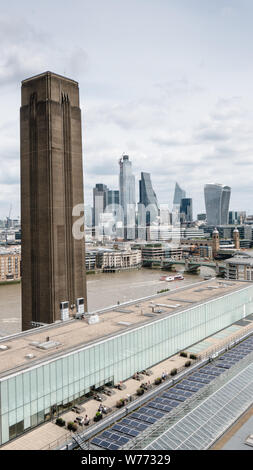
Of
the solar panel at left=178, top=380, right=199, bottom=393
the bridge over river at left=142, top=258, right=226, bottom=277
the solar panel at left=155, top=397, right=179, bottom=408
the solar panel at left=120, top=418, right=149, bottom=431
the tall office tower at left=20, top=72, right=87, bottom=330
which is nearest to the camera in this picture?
the solar panel at left=120, top=418, right=149, bottom=431

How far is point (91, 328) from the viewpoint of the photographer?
3005cm

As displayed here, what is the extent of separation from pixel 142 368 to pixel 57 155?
919 inches

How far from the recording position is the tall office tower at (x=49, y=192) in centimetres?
4031

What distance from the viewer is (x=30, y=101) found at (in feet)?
135

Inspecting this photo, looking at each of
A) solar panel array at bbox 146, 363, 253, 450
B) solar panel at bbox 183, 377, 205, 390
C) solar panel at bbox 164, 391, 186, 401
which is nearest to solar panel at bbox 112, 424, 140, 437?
solar panel array at bbox 146, 363, 253, 450

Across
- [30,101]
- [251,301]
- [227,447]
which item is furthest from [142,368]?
[30,101]

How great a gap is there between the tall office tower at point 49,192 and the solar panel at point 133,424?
71.1 feet

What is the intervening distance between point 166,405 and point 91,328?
31.0 ft

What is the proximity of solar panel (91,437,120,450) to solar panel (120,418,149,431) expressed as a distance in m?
1.91

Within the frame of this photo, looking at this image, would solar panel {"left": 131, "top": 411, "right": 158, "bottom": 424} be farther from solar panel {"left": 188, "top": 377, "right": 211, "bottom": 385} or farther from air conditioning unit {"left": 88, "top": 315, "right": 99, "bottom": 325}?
air conditioning unit {"left": 88, "top": 315, "right": 99, "bottom": 325}

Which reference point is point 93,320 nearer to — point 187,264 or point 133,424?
point 133,424

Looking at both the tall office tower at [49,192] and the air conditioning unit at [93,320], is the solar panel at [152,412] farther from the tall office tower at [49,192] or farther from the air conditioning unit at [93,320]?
the tall office tower at [49,192]

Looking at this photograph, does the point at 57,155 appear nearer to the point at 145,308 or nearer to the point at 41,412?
the point at 145,308

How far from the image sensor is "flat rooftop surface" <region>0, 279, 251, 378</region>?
23.7 m
